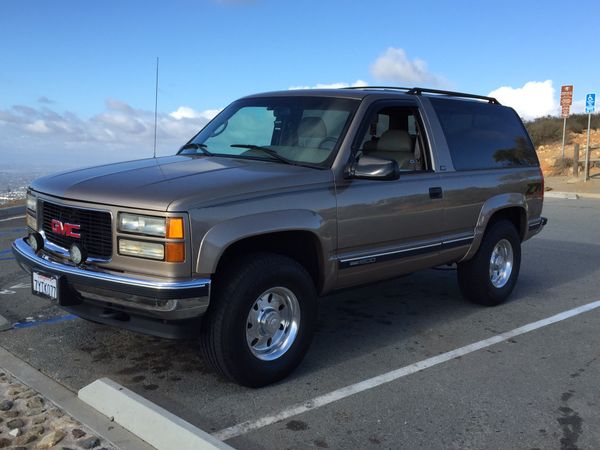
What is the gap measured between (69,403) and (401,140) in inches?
128

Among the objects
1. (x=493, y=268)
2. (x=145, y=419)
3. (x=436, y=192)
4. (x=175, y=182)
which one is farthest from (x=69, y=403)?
(x=493, y=268)

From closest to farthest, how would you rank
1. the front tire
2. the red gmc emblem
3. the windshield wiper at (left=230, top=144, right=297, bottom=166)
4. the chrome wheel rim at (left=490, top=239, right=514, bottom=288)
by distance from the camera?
the front tire, the red gmc emblem, the windshield wiper at (left=230, top=144, right=297, bottom=166), the chrome wheel rim at (left=490, top=239, right=514, bottom=288)

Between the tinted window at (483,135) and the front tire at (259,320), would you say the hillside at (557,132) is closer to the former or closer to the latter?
the tinted window at (483,135)

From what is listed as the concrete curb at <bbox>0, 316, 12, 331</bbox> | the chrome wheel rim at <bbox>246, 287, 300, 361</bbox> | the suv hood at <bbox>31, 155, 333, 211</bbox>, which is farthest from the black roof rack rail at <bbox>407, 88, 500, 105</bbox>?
the concrete curb at <bbox>0, 316, 12, 331</bbox>

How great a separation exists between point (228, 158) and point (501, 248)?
3.09 m

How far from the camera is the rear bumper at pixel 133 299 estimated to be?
3336 mm

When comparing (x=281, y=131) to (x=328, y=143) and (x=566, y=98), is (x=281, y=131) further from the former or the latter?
(x=566, y=98)

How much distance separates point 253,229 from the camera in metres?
3.58

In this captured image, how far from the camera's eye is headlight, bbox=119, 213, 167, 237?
3.33m

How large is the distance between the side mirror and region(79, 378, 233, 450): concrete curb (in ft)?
6.50

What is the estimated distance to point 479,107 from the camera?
5820mm

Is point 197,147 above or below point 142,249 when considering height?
above

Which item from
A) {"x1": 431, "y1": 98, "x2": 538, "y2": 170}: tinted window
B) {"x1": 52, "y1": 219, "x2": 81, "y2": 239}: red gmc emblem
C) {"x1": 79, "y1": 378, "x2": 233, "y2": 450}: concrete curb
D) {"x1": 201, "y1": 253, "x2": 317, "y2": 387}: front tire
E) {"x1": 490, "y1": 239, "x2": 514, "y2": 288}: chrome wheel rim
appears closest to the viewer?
{"x1": 79, "y1": 378, "x2": 233, "y2": 450}: concrete curb

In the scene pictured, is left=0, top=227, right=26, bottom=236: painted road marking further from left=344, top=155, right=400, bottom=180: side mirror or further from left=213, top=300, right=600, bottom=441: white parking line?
left=213, top=300, right=600, bottom=441: white parking line
